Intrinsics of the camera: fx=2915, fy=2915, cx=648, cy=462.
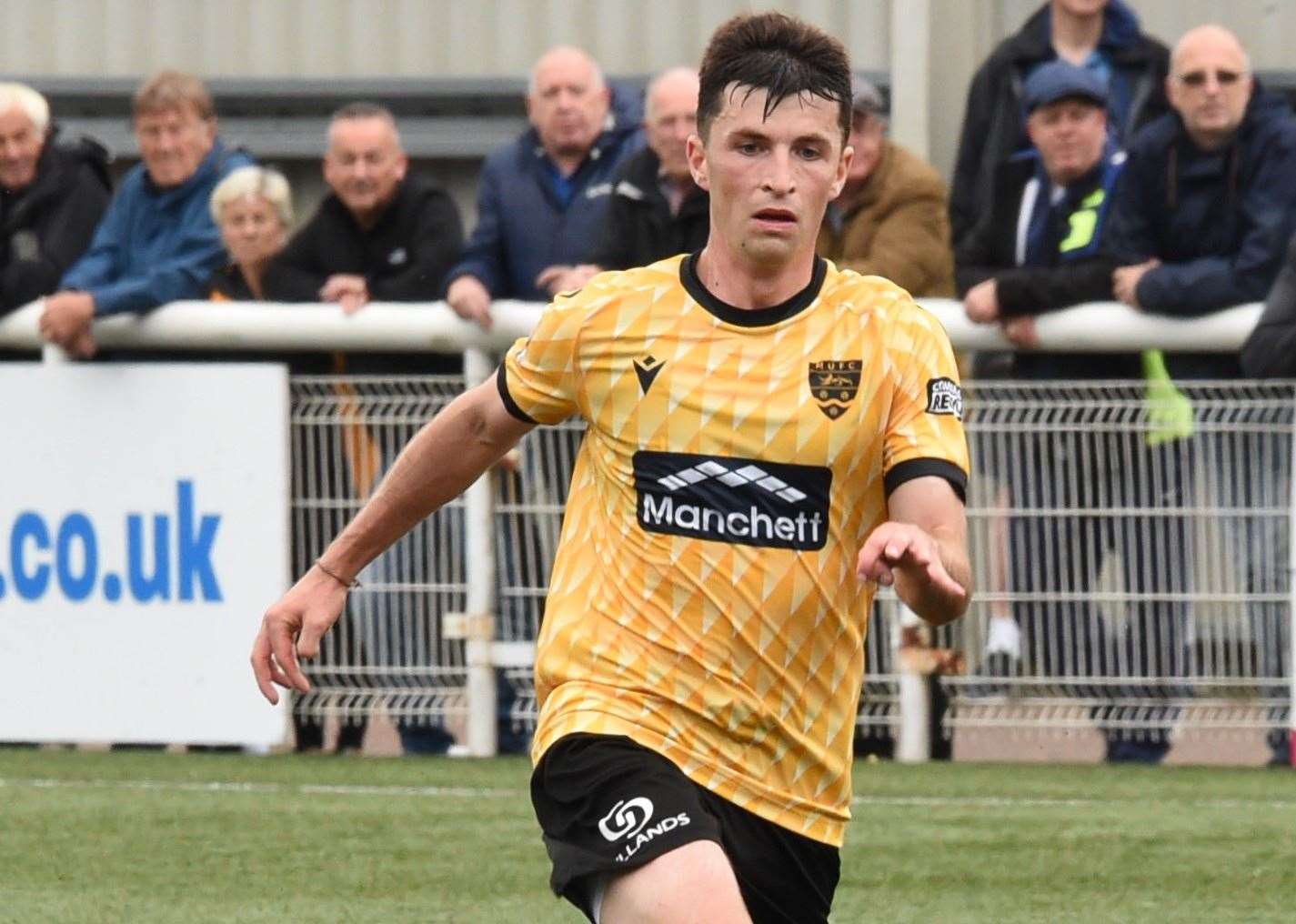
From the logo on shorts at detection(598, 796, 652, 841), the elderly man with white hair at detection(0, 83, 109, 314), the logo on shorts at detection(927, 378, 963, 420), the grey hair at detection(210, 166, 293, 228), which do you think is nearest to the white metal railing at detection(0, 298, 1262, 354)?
the grey hair at detection(210, 166, 293, 228)

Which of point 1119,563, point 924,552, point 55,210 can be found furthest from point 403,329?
point 924,552

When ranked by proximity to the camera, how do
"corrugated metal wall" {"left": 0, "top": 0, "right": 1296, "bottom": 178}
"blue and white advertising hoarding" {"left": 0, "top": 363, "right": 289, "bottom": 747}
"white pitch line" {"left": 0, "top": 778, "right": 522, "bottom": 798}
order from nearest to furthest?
1. "white pitch line" {"left": 0, "top": 778, "right": 522, "bottom": 798}
2. "blue and white advertising hoarding" {"left": 0, "top": 363, "right": 289, "bottom": 747}
3. "corrugated metal wall" {"left": 0, "top": 0, "right": 1296, "bottom": 178}

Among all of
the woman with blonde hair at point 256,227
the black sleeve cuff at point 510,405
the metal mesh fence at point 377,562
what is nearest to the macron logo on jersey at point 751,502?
the black sleeve cuff at point 510,405

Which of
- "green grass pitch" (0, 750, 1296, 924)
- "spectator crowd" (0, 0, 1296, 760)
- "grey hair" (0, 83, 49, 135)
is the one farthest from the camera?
"grey hair" (0, 83, 49, 135)

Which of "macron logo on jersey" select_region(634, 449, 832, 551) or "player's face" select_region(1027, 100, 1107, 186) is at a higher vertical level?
"player's face" select_region(1027, 100, 1107, 186)

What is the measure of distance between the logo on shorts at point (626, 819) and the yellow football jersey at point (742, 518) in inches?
6.8

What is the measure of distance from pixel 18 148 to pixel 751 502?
264 inches

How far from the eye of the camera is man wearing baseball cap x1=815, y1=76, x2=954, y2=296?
379 inches

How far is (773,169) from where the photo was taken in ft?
15.1

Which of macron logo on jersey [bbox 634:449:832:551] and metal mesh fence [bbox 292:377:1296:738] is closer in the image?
macron logo on jersey [bbox 634:449:832:551]

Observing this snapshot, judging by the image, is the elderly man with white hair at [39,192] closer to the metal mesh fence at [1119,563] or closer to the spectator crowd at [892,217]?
the spectator crowd at [892,217]

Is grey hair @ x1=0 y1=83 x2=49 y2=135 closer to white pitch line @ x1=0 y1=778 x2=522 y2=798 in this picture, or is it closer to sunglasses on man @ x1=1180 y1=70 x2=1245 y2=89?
white pitch line @ x1=0 y1=778 x2=522 y2=798

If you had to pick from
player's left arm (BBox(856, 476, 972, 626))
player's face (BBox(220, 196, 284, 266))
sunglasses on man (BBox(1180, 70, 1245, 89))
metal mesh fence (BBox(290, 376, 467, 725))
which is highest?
sunglasses on man (BBox(1180, 70, 1245, 89))

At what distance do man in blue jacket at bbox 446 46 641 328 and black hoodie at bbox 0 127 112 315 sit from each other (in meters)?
1.55
